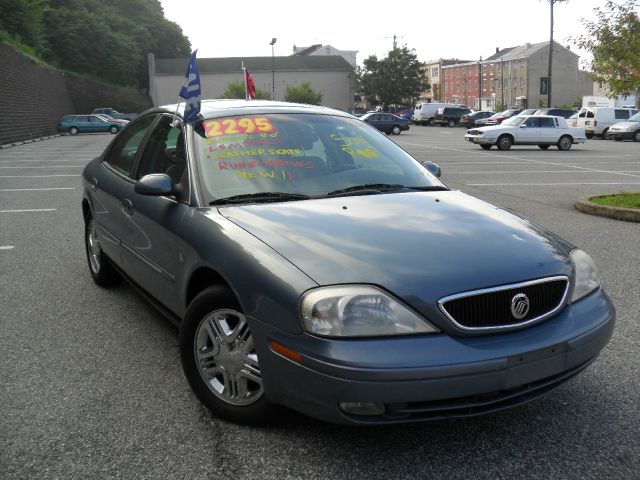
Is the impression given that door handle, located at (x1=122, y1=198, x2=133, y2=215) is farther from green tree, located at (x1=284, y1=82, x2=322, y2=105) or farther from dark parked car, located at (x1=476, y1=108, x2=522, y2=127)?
green tree, located at (x1=284, y1=82, x2=322, y2=105)

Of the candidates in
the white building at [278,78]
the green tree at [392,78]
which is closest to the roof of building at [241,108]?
the green tree at [392,78]

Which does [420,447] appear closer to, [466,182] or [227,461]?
[227,461]

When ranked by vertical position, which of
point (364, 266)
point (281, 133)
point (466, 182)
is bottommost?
point (466, 182)

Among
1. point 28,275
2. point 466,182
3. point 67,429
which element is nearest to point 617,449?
point 67,429

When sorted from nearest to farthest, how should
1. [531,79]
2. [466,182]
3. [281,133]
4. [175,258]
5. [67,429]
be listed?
[67,429]
[175,258]
[281,133]
[466,182]
[531,79]

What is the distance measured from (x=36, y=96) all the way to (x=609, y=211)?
42.8 metres

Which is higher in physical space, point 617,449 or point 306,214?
point 306,214

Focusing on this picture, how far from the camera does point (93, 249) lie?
18.9ft

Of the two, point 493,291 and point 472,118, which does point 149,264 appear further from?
point 472,118

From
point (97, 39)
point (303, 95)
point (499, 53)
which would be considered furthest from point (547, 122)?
point (499, 53)

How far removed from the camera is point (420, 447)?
9.55ft

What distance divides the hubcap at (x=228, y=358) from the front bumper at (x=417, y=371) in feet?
0.61

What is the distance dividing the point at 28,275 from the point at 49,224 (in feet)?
10.2

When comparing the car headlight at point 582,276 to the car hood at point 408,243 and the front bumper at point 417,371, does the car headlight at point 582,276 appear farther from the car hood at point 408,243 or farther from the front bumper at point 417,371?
the front bumper at point 417,371
